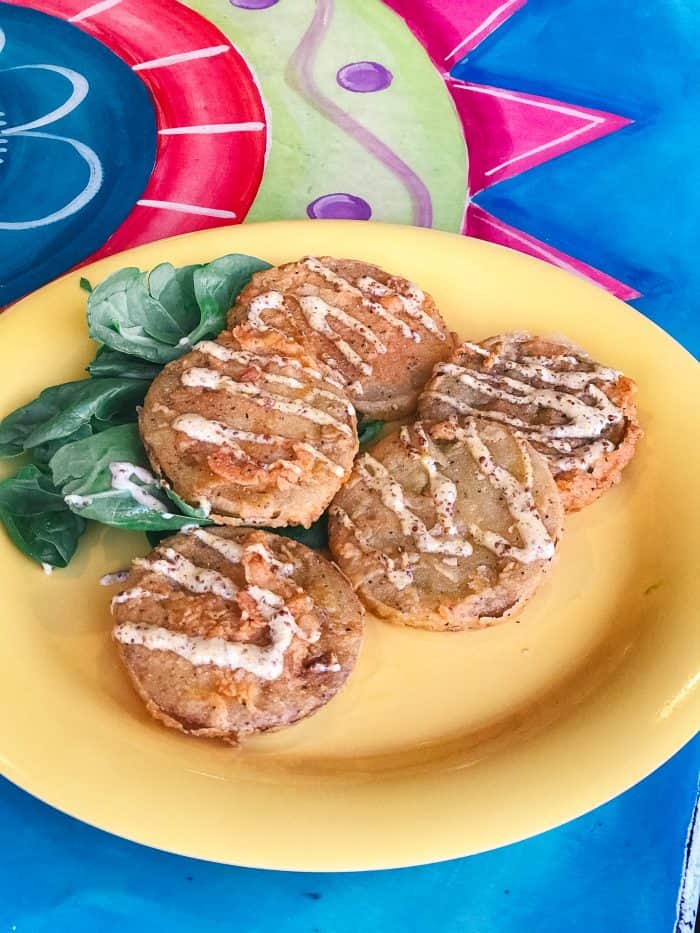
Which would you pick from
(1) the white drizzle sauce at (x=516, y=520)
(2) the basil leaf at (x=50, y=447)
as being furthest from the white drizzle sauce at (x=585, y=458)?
(2) the basil leaf at (x=50, y=447)

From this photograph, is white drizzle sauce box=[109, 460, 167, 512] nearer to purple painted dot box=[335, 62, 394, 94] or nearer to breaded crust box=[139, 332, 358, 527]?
breaded crust box=[139, 332, 358, 527]

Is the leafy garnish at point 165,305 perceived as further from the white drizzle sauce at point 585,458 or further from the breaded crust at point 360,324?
the white drizzle sauce at point 585,458

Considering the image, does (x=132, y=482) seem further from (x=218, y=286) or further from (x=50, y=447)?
(x=218, y=286)

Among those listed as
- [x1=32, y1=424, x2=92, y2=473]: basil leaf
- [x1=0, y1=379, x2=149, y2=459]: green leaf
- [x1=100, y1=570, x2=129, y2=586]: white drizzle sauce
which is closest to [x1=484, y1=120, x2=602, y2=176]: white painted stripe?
[x1=0, y1=379, x2=149, y2=459]: green leaf

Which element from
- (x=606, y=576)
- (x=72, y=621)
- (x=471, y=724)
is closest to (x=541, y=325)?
(x=606, y=576)

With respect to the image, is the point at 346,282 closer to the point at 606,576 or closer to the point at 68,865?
the point at 606,576

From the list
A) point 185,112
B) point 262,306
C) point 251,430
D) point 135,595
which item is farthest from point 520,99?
point 135,595
